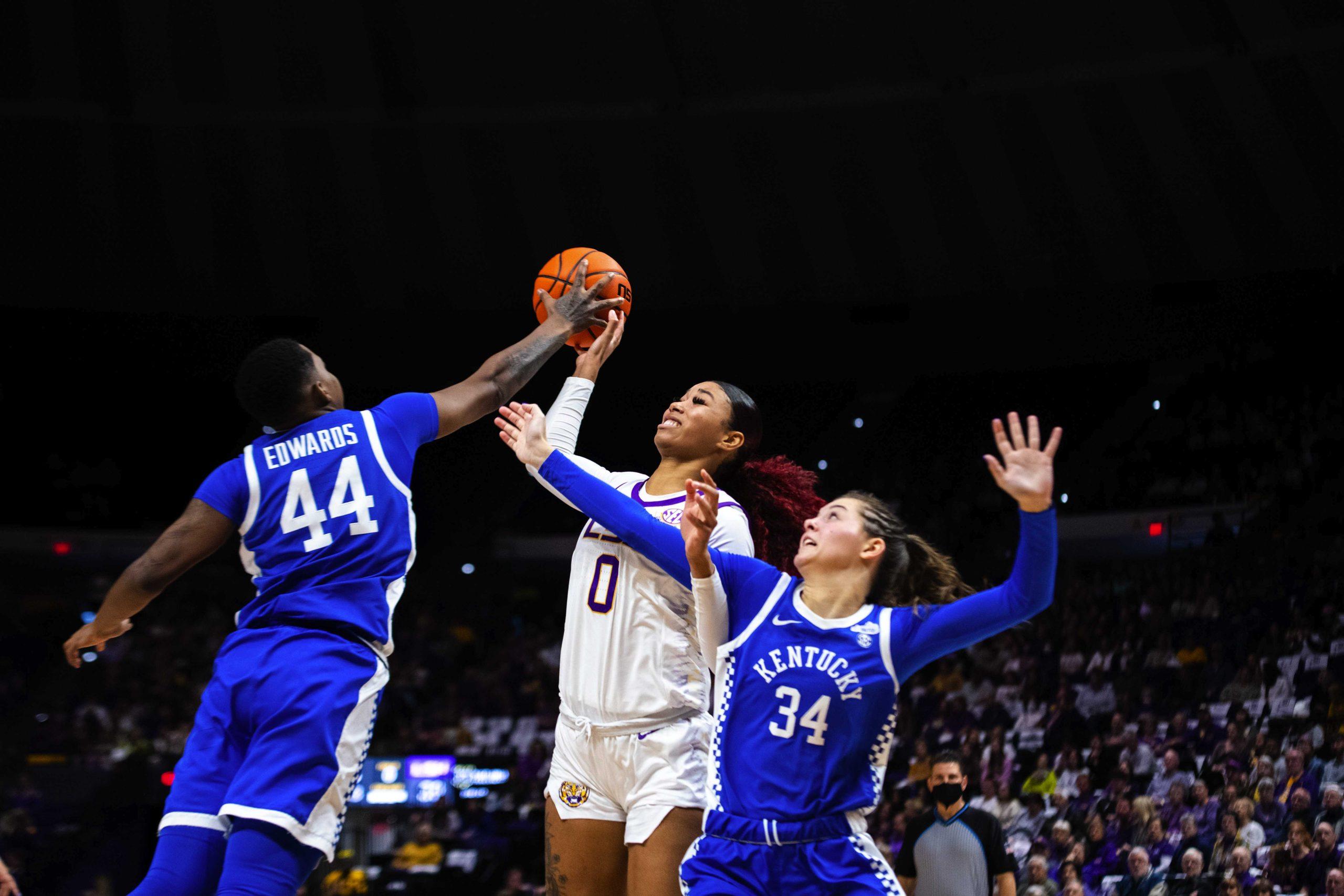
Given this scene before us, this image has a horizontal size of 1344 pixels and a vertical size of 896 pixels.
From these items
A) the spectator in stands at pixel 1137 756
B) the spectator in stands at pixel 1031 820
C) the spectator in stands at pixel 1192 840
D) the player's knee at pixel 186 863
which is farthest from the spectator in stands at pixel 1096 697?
the player's knee at pixel 186 863

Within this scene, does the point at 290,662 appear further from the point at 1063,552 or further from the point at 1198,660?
the point at 1063,552

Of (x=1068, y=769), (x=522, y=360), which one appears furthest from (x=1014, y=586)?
(x=1068, y=769)

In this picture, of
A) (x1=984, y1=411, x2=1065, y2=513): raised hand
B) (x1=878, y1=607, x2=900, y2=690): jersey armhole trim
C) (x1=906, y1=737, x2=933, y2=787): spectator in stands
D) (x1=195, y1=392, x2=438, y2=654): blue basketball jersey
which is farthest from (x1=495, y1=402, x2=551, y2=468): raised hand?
(x1=906, y1=737, x2=933, y2=787): spectator in stands

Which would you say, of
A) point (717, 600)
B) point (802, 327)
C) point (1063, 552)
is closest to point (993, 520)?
point (1063, 552)

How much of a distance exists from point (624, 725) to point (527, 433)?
99 centimetres

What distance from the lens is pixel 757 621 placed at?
3473 mm

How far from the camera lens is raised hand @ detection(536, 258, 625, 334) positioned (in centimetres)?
445

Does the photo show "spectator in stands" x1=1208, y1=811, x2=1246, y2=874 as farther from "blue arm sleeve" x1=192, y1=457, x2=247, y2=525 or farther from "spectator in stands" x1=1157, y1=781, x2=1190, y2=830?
"blue arm sleeve" x1=192, y1=457, x2=247, y2=525

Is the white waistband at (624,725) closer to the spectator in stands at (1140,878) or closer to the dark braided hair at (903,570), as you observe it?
the dark braided hair at (903,570)

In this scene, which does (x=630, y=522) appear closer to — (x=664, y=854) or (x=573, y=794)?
(x=573, y=794)

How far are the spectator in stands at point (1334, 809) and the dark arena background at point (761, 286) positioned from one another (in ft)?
5.83

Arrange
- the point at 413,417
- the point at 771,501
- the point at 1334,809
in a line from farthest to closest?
the point at 1334,809
the point at 771,501
the point at 413,417

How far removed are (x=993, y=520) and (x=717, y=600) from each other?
14426mm

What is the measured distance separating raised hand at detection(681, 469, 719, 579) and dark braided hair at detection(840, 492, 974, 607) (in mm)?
454
